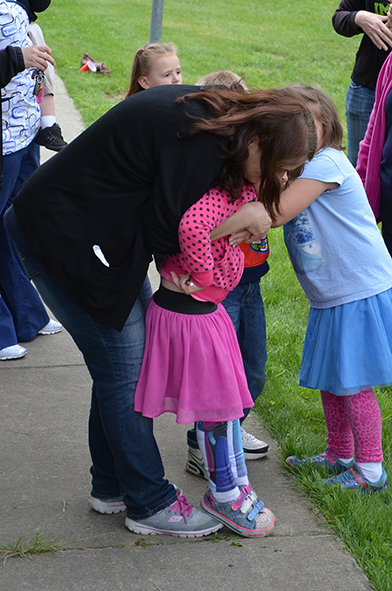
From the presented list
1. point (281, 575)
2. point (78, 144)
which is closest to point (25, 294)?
point (78, 144)

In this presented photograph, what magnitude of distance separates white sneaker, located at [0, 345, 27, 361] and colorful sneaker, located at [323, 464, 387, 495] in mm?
1976

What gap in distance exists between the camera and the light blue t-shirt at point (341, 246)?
107 inches

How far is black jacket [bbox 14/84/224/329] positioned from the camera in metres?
2.13

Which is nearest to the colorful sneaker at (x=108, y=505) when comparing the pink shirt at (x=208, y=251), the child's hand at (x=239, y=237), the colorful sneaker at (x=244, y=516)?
the colorful sneaker at (x=244, y=516)

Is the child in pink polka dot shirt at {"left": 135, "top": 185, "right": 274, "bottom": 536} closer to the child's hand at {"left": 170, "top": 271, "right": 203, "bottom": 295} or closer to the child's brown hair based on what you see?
the child's hand at {"left": 170, "top": 271, "right": 203, "bottom": 295}

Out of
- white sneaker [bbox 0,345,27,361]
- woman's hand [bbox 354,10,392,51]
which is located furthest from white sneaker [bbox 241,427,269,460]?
woman's hand [bbox 354,10,392,51]

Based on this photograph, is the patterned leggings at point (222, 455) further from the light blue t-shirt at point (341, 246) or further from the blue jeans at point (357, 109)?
the blue jeans at point (357, 109)

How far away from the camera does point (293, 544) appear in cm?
257

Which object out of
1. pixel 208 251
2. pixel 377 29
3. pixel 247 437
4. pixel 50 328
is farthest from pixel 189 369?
pixel 377 29

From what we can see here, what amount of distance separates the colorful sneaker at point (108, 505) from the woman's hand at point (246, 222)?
3.73 ft

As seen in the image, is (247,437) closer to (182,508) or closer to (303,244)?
(182,508)

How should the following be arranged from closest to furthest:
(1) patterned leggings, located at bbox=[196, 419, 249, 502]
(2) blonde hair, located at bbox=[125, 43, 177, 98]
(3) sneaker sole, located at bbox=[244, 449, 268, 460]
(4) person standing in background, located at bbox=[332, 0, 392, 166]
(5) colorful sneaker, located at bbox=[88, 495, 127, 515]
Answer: (1) patterned leggings, located at bbox=[196, 419, 249, 502]
(5) colorful sneaker, located at bbox=[88, 495, 127, 515]
(3) sneaker sole, located at bbox=[244, 449, 268, 460]
(2) blonde hair, located at bbox=[125, 43, 177, 98]
(4) person standing in background, located at bbox=[332, 0, 392, 166]

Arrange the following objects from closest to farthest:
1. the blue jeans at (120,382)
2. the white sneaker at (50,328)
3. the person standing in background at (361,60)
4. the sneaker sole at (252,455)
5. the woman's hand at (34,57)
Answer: the blue jeans at (120,382) < the sneaker sole at (252,455) < the woman's hand at (34,57) < the white sneaker at (50,328) < the person standing in background at (361,60)

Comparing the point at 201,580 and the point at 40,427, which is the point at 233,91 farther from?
the point at 40,427
